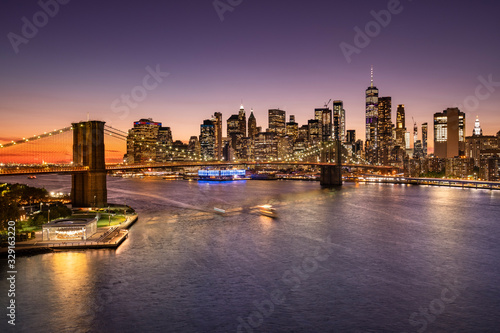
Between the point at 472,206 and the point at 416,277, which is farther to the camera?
the point at 472,206

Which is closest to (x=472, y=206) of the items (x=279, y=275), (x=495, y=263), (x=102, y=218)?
(x=495, y=263)

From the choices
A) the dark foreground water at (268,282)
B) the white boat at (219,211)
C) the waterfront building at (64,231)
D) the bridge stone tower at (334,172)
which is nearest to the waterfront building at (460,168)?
the bridge stone tower at (334,172)

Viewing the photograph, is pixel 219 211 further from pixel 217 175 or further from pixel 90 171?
pixel 217 175

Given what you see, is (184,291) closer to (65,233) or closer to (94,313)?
(94,313)

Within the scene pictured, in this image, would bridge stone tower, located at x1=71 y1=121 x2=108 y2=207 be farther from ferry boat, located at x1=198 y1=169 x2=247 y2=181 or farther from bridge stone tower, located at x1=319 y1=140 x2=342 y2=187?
ferry boat, located at x1=198 y1=169 x2=247 y2=181

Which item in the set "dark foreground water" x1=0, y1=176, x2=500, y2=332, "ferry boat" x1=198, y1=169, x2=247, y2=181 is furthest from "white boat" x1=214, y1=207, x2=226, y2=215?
"ferry boat" x1=198, y1=169, x2=247, y2=181
